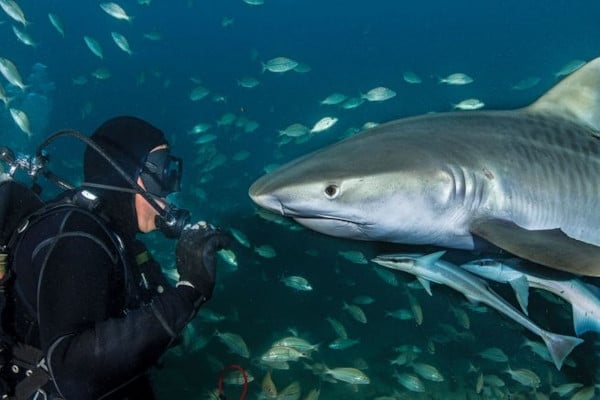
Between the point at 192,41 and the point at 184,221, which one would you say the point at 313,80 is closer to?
the point at 192,41

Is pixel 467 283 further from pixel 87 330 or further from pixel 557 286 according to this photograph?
pixel 87 330

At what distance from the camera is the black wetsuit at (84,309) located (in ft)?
6.57

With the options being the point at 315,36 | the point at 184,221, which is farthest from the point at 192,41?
the point at 184,221

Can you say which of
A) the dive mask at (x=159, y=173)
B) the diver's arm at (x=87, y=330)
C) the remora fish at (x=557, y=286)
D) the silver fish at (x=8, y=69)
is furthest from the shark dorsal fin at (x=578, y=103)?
the silver fish at (x=8, y=69)

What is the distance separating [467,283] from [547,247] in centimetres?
183

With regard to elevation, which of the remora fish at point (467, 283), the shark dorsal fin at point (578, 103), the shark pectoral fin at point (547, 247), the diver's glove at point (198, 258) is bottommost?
the remora fish at point (467, 283)

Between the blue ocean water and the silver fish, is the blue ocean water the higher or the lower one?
the lower one

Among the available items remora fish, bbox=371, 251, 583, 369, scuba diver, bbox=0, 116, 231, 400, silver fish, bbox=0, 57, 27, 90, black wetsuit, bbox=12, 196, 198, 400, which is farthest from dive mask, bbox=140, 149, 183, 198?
silver fish, bbox=0, 57, 27, 90

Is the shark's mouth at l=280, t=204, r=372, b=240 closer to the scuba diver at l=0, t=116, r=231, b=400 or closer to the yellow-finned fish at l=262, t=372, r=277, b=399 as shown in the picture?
the scuba diver at l=0, t=116, r=231, b=400

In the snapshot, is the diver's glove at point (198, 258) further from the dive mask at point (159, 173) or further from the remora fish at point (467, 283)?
the remora fish at point (467, 283)

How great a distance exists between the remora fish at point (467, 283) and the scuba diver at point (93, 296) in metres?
1.92

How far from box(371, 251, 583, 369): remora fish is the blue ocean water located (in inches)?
15.4

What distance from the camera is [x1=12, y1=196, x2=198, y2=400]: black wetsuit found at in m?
2.00

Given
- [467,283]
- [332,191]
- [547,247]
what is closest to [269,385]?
[467,283]
